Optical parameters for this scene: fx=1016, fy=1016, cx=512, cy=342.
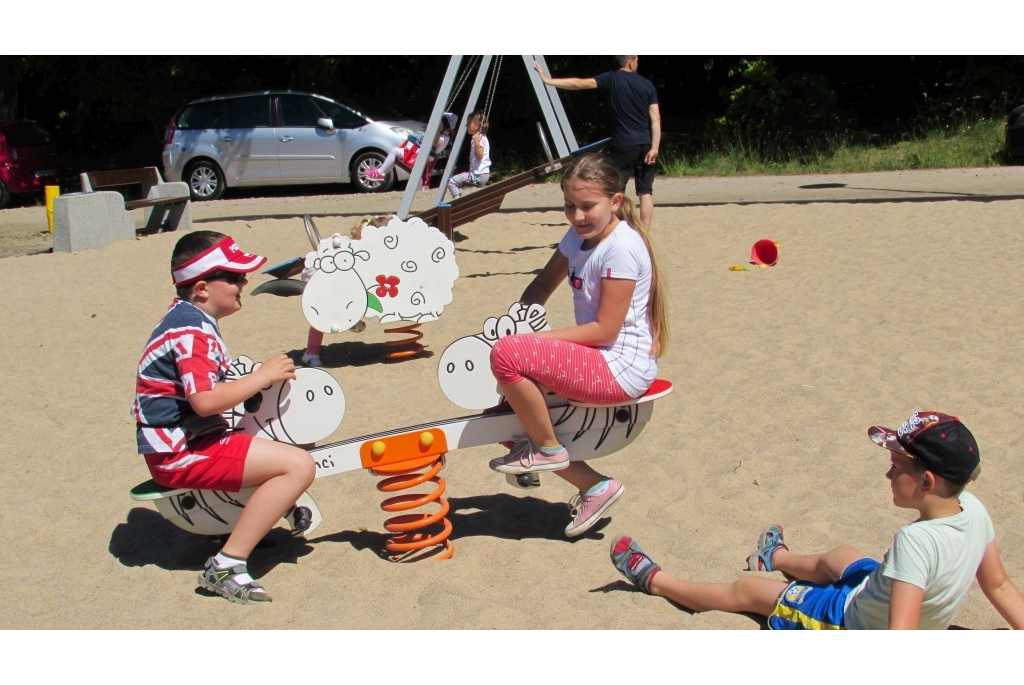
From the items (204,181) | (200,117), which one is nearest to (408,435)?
(204,181)

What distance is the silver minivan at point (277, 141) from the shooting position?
1591cm

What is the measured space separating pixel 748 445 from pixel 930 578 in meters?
2.06

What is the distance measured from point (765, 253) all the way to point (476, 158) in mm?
3240

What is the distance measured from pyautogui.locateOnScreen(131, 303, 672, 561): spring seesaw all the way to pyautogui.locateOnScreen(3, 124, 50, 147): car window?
50.8ft

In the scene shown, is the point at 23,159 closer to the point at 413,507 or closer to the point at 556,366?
the point at 413,507

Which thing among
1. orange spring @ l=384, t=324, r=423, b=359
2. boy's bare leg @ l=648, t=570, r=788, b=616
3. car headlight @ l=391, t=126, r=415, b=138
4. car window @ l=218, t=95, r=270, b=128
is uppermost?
car window @ l=218, t=95, r=270, b=128

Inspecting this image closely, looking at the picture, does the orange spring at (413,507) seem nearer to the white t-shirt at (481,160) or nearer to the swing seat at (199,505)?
the swing seat at (199,505)

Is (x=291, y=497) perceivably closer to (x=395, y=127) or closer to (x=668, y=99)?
(x=395, y=127)

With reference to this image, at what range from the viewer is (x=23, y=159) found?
1695 cm

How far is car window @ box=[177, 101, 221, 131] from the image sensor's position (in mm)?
16203

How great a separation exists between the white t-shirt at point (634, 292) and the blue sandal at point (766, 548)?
664 millimetres

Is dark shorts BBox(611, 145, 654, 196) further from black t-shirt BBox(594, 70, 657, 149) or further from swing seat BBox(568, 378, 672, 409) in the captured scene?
swing seat BBox(568, 378, 672, 409)

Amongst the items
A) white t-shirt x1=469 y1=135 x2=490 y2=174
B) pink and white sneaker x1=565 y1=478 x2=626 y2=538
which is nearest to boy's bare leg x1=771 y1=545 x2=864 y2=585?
pink and white sneaker x1=565 y1=478 x2=626 y2=538

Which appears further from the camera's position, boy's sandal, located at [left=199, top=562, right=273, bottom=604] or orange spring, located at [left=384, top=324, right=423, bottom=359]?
orange spring, located at [left=384, top=324, right=423, bottom=359]
